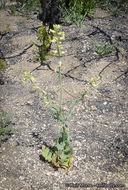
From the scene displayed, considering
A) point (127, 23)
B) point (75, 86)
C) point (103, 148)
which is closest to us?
point (103, 148)

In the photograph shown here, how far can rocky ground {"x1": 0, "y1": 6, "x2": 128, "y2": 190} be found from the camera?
163cm

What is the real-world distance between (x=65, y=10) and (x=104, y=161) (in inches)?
124

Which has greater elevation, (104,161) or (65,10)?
(65,10)

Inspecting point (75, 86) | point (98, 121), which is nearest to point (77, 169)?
point (98, 121)

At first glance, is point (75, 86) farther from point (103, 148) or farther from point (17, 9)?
point (17, 9)

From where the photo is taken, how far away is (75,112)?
218 cm

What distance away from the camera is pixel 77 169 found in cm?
169

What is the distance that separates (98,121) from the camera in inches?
82.3

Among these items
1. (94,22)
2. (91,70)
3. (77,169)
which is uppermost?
(94,22)

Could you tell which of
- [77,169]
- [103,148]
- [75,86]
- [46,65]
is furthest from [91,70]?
[77,169]

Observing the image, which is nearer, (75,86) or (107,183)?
(107,183)

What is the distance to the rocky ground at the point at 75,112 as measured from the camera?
1635 mm

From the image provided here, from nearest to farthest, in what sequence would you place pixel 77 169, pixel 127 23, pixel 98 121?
pixel 77 169
pixel 98 121
pixel 127 23

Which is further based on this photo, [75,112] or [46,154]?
[75,112]
